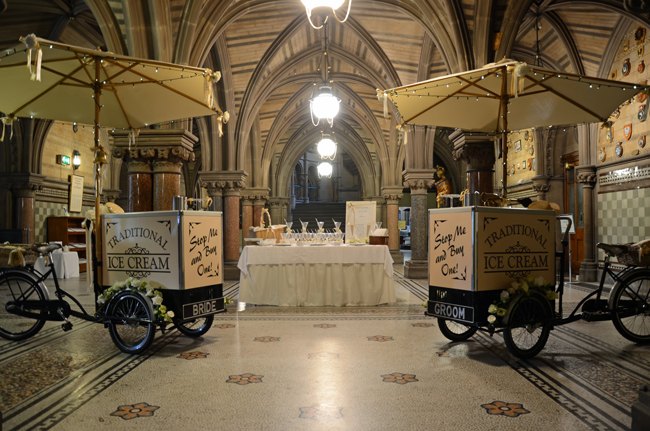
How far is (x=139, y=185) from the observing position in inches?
285

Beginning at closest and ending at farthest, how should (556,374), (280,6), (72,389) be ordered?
(72,389) → (556,374) → (280,6)

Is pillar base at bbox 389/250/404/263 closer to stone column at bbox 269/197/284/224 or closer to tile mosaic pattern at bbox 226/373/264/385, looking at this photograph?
stone column at bbox 269/197/284/224

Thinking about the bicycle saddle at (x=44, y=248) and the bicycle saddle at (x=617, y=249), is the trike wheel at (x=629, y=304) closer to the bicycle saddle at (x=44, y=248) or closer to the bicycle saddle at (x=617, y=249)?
the bicycle saddle at (x=617, y=249)

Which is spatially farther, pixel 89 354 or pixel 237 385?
pixel 89 354

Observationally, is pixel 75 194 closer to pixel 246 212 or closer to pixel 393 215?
pixel 246 212

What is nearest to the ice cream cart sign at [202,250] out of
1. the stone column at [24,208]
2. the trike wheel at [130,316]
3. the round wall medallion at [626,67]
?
the trike wheel at [130,316]

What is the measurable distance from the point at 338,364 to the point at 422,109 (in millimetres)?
3316

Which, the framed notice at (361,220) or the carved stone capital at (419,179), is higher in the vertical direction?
the carved stone capital at (419,179)

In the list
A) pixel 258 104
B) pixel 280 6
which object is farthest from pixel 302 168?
pixel 280 6

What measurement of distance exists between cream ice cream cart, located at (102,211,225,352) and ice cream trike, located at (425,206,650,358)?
2097 millimetres

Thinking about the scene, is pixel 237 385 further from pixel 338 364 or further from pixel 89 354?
pixel 89 354

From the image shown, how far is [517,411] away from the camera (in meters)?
3.00

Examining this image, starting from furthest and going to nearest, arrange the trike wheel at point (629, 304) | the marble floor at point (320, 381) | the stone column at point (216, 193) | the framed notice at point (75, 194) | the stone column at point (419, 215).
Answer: the framed notice at point (75, 194)
the stone column at point (216, 193)
the stone column at point (419, 215)
the trike wheel at point (629, 304)
the marble floor at point (320, 381)

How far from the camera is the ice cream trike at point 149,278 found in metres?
4.45
